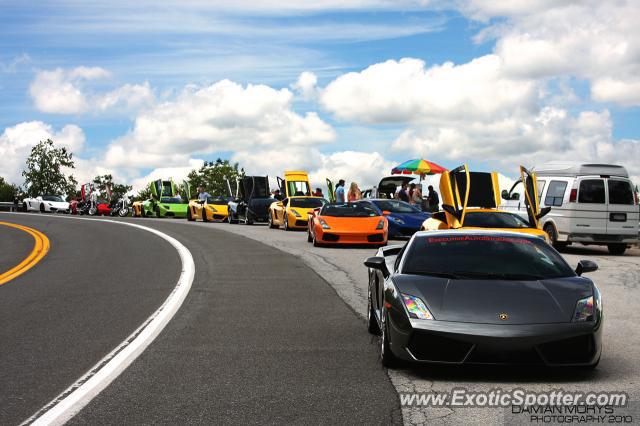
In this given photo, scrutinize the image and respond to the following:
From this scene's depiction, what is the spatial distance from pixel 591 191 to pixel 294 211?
37.6ft

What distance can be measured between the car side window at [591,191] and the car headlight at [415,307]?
591 inches

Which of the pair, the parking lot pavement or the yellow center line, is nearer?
the parking lot pavement

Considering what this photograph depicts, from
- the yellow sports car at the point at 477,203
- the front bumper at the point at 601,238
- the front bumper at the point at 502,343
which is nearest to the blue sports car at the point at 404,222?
the front bumper at the point at 601,238

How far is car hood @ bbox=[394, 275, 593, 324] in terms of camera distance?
638 cm

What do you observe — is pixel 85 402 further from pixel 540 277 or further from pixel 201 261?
pixel 201 261

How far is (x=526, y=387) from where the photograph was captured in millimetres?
6168

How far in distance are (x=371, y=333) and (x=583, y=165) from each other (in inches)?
544

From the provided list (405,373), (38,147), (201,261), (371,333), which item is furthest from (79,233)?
(38,147)

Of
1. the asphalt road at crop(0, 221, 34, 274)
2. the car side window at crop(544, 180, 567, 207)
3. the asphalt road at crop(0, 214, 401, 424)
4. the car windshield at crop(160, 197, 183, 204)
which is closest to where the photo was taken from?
the asphalt road at crop(0, 214, 401, 424)

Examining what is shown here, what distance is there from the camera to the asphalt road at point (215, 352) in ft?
17.9

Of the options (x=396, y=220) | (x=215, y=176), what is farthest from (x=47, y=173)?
(x=396, y=220)

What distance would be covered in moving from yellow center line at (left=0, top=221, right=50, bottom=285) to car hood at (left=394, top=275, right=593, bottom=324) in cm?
926

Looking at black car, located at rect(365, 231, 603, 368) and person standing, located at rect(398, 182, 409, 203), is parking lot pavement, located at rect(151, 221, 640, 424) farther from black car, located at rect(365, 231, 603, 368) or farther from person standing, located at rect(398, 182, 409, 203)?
person standing, located at rect(398, 182, 409, 203)

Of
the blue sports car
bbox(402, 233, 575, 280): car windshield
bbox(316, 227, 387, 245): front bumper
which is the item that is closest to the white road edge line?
bbox(402, 233, 575, 280): car windshield
